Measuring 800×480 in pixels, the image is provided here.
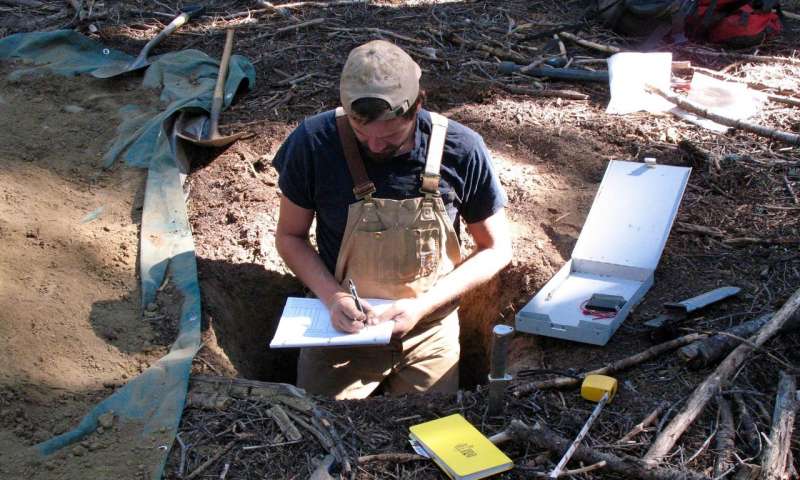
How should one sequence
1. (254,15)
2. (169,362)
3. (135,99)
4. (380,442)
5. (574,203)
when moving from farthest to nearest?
(254,15) < (135,99) < (574,203) < (169,362) < (380,442)

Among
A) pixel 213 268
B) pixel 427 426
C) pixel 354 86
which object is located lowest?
pixel 213 268

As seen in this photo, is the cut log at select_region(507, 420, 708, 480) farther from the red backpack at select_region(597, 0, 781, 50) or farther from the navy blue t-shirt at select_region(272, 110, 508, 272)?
the red backpack at select_region(597, 0, 781, 50)

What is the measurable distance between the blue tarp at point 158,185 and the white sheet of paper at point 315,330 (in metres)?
0.45

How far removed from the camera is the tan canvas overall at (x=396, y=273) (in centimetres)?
353

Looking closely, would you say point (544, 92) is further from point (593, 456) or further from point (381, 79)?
point (593, 456)

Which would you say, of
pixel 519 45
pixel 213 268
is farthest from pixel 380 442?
pixel 519 45

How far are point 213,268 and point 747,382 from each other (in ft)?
8.77

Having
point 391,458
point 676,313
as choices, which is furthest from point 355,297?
point 676,313

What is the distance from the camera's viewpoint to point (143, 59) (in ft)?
20.3

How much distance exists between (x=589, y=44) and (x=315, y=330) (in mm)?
4236

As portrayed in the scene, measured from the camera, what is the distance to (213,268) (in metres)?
4.38

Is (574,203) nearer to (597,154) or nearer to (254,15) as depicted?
(597,154)

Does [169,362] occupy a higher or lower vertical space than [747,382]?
lower

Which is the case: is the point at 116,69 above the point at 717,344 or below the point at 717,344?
below
